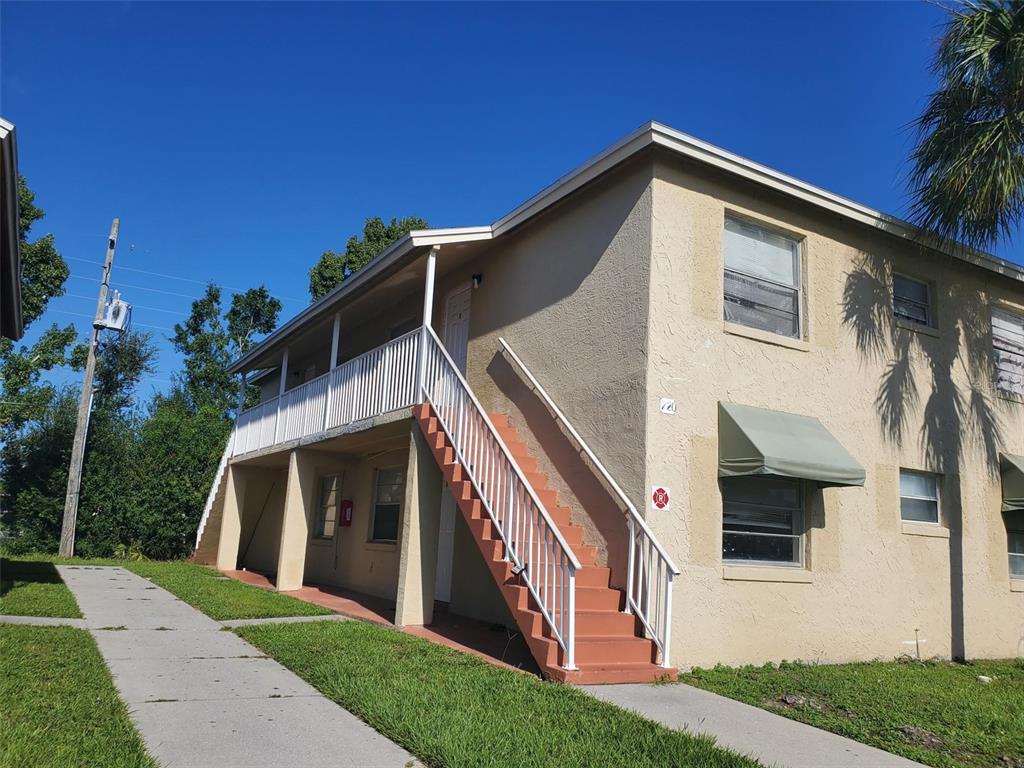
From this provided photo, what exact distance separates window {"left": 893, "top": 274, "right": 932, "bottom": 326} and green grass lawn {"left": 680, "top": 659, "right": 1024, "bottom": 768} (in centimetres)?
464

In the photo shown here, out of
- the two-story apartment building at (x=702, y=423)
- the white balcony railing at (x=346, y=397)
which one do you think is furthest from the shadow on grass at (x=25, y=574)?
the two-story apartment building at (x=702, y=423)

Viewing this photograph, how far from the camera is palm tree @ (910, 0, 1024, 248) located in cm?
928

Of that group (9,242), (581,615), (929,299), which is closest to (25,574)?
(9,242)

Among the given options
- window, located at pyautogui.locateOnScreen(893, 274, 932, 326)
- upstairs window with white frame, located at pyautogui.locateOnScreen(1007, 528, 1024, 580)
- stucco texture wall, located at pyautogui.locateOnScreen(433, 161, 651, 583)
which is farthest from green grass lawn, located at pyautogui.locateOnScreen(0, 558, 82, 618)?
upstairs window with white frame, located at pyautogui.locateOnScreen(1007, 528, 1024, 580)

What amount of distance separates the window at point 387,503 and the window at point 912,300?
803 cm

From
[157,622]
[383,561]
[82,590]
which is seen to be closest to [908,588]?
[383,561]

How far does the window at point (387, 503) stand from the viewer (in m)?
13.6

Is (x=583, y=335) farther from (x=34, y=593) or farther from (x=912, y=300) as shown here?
(x=34, y=593)

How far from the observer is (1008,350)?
12.1 metres

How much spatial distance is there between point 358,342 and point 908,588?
1071 cm

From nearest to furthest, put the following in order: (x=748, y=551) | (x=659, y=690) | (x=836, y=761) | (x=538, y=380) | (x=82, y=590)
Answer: (x=836, y=761) → (x=659, y=690) → (x=748, y=551) → (x=538, y=380) → (x=82, y=590)

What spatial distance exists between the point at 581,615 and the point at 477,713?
220 centimetres

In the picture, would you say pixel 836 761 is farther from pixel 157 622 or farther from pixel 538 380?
pixel 157 622

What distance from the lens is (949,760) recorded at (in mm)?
5152
